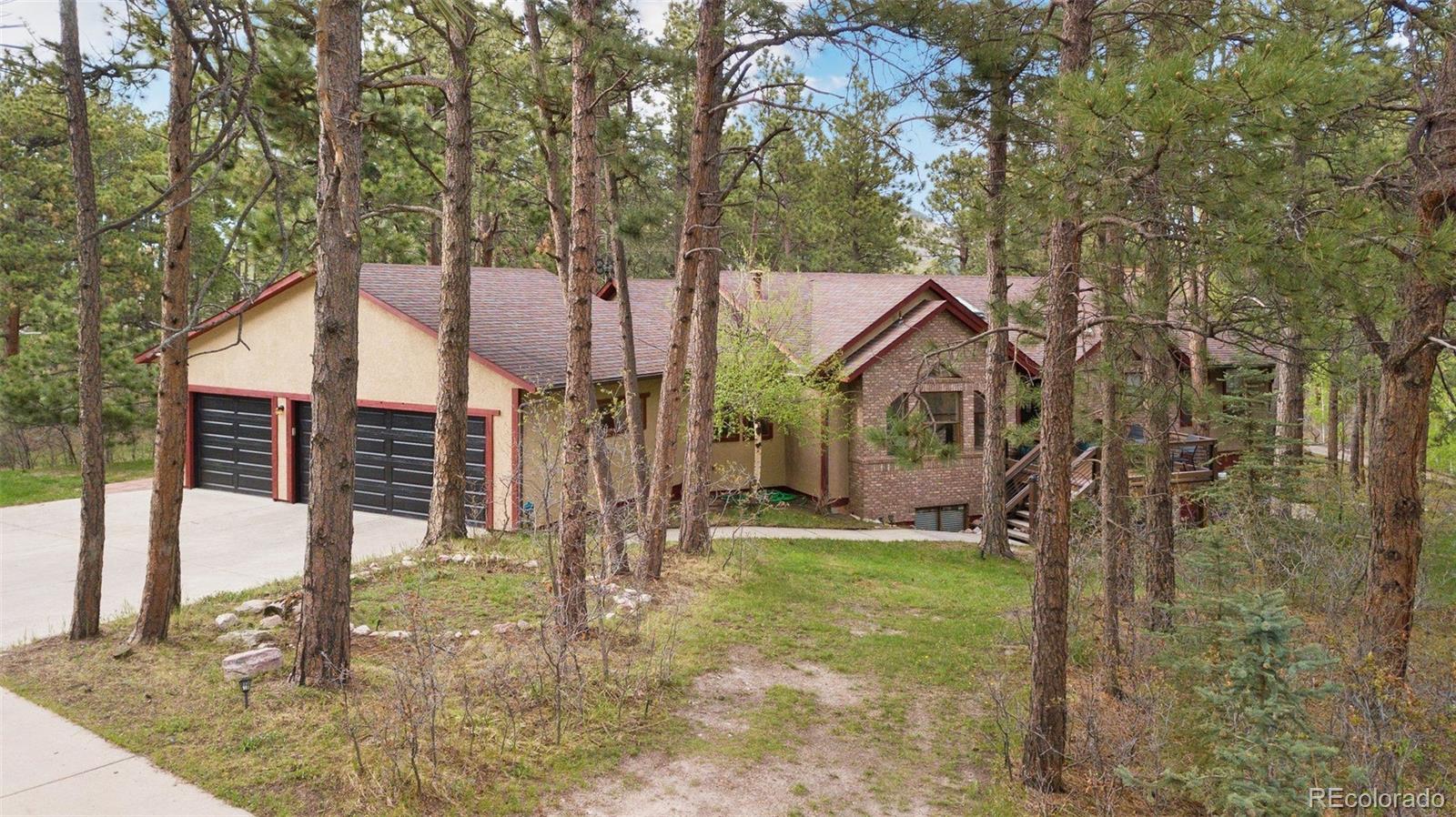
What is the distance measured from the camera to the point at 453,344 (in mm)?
12648

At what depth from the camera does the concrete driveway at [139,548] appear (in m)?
9.99

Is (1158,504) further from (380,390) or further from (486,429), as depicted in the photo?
(380,390)

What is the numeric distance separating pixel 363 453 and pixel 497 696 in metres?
10.6

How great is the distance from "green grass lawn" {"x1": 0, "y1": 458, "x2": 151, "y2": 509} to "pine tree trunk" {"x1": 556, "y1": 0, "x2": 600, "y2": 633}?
1105cm

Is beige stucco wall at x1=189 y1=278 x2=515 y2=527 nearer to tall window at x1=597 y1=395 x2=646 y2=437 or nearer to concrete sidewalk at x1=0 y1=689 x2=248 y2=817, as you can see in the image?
tall window at x1=597 y1=395 x2=646 y2=437

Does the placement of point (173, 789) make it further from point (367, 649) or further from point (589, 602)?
point (589, 602)

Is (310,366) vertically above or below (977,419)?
above

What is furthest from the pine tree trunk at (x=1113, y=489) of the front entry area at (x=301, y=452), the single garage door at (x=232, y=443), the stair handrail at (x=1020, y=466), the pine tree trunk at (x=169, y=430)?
the single garage door at (x=232, y=443)

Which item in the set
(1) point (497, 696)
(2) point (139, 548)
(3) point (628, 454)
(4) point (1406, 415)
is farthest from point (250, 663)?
(4) point (1406, 415)

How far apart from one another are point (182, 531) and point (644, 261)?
21414mm

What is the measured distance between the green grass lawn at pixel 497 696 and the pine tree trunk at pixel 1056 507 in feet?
2.07

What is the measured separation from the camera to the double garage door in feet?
50.8

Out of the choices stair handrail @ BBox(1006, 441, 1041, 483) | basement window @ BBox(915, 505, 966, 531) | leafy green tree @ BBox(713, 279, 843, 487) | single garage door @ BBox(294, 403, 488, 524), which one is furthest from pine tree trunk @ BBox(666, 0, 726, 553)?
stair handrail @ BBox(1006, 441, 1041, 483)

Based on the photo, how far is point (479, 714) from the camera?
671 cm
